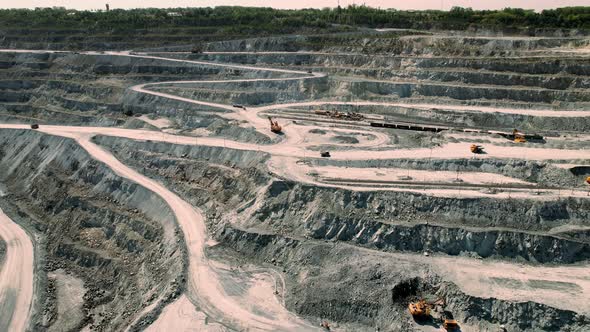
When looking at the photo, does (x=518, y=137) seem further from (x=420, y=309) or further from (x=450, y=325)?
(x=450, y=325)

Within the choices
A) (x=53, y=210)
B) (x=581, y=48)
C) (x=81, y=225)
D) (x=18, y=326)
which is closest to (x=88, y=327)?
(x=18, y=326)

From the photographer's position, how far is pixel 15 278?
150ft

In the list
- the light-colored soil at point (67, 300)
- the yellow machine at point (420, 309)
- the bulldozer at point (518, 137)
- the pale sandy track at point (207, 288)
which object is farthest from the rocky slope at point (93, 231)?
the bulldozer at point (518, 137)

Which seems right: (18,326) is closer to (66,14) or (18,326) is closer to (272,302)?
(272,302)

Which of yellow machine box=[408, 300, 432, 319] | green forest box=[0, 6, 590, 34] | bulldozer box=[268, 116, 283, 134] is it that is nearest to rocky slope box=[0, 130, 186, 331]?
yellow machine box=[408, 300, 432, 319]

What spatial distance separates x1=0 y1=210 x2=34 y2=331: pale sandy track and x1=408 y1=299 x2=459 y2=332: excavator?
29.9 meters

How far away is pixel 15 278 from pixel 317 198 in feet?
91.4

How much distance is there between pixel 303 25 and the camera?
11038 cm

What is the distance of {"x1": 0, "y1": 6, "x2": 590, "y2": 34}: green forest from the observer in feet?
310

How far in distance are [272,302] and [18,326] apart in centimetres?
2071

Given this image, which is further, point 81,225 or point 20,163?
point 20,163

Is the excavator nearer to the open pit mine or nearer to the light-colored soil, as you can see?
the open pit mine

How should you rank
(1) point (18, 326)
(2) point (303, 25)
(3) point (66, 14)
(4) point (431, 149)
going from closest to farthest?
(1) point (18, 326) → (4) point (431, 149) → (2) point (303, 25) → (3) point (66, 14)

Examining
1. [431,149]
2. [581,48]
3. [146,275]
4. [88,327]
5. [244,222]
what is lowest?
[88,327]
